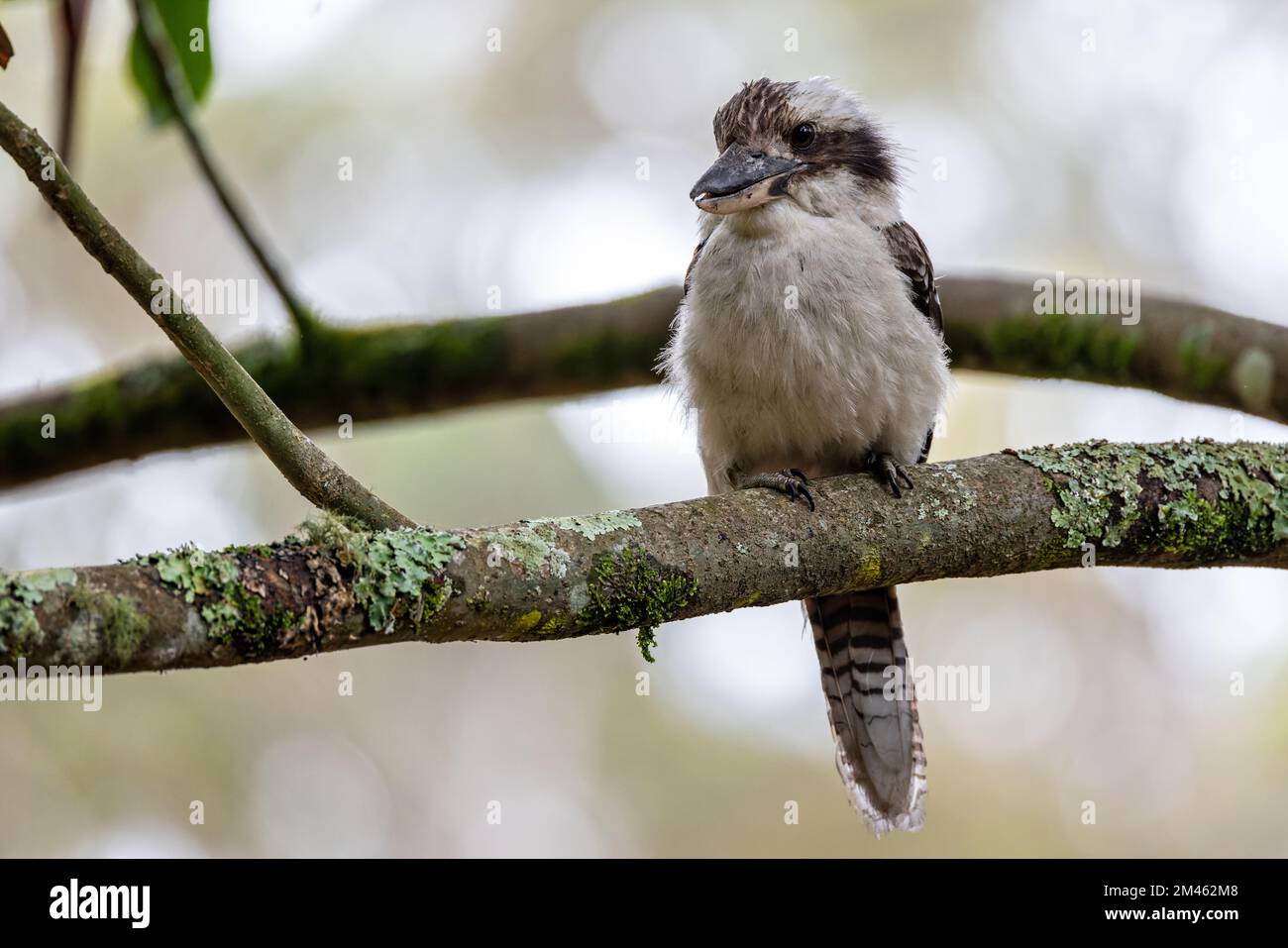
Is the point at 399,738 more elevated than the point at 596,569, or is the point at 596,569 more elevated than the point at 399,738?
the point at 596,569

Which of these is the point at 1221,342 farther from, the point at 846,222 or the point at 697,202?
the point at 697,202

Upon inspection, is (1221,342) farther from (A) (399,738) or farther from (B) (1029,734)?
(A) (399,738)

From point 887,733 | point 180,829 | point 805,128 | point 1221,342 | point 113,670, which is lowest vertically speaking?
point 180,829

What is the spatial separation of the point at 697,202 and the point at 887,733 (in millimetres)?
1712

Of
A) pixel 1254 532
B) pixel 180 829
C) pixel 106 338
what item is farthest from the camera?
pixel 106 338

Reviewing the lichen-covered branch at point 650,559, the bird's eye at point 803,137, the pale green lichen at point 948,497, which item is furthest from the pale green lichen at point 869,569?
the bird's eye at point 803,137

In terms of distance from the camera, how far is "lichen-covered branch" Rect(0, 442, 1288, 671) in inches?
70.0

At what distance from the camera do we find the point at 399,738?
26.1ft

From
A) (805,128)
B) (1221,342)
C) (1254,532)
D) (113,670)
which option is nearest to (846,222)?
(805,128)

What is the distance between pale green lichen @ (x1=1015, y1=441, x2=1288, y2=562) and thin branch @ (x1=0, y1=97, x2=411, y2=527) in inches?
65.8

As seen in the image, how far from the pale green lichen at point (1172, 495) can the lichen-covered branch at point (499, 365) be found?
1.84ft

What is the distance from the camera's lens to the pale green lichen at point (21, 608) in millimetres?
1607

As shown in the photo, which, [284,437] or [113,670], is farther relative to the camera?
[284,437]

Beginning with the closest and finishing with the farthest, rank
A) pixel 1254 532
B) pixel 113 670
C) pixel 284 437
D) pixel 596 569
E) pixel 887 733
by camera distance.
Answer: pixel 113 670
pixel 284 437
pixel 596 569
pixel 1254 532
pixel 887 733
